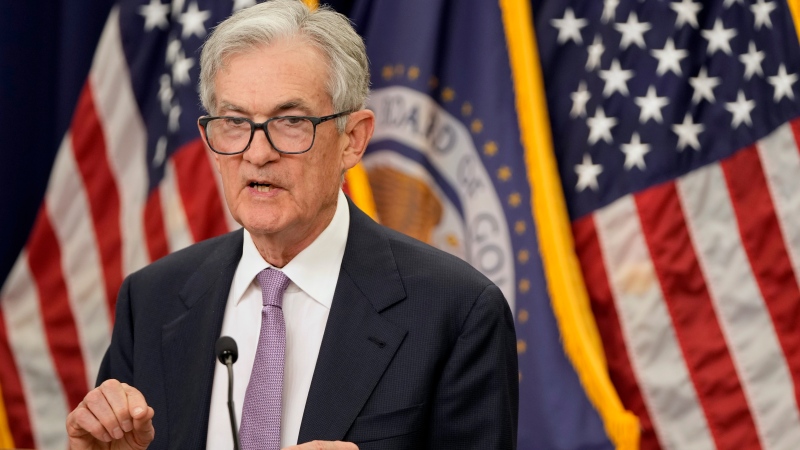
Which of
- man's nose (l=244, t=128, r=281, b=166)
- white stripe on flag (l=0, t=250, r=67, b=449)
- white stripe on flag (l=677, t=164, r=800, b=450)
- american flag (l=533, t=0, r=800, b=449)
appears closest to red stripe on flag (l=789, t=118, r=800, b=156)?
american flag (l=533, t=0, r=800, b=449)

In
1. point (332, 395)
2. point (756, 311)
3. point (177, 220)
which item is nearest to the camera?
point (332, 395)

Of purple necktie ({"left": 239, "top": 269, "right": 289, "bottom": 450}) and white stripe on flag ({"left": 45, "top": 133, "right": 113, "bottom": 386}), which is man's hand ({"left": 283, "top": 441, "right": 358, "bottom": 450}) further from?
white stripe on flag ({"left": 45, "top": 133, "right": 113, "bottom": 386})

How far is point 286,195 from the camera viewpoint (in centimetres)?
168

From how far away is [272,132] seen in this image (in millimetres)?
1655

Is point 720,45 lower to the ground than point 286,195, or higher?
higher

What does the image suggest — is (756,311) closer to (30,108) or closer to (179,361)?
(179,361)

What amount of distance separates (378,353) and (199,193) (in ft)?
6.25

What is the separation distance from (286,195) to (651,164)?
73.6 inches

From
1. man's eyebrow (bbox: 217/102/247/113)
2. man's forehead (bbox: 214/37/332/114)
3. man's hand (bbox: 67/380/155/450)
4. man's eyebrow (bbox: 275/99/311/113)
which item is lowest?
man's hand (bbox: 67/380/155/450)

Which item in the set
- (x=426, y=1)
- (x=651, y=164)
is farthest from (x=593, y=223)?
(x=426, y=1)

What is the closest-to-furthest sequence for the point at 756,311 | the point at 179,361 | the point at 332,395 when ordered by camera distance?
the point at 332,395 → the point at 179,361 → the point at 756,311

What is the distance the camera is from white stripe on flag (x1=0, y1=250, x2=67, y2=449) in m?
3.60

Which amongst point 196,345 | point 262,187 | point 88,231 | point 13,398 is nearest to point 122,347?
point 196,345

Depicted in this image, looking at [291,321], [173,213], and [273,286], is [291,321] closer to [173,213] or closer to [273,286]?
[273,286]
